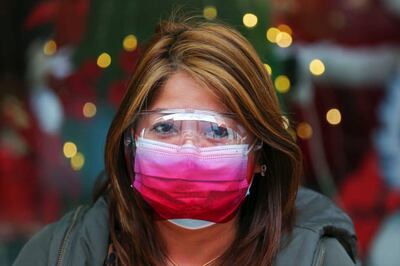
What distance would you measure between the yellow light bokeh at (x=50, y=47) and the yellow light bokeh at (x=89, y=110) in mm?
280

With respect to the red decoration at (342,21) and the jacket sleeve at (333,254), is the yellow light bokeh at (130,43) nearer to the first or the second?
the red decoration at (342,21)

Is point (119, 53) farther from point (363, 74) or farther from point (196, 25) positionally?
point (196, 25)

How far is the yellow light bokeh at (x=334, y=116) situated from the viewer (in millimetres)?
3717

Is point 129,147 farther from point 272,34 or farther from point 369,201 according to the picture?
point 369,201

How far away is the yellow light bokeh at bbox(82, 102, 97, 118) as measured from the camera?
374 centimetres

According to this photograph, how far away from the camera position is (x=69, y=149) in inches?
151

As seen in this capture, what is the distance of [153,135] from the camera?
7.51 feet

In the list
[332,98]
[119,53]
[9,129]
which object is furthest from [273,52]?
[9,129]

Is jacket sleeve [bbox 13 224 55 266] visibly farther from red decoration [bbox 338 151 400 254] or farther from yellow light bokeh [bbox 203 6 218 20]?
red decoration [bbox 338 151 400 254]

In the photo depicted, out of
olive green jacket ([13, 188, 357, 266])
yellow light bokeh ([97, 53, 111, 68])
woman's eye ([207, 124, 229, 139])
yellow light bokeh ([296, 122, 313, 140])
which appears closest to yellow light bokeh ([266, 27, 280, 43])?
yellow light bokeh ([296, 122, 313, 140])

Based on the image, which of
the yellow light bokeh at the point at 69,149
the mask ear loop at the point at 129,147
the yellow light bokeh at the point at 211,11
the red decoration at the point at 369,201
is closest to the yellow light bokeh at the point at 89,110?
the yellow light bokeh at the point at 69,149

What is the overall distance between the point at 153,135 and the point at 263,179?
371mm

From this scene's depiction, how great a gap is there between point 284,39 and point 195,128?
4.93ft

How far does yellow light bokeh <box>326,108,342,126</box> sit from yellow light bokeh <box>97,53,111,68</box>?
0.98 metres
